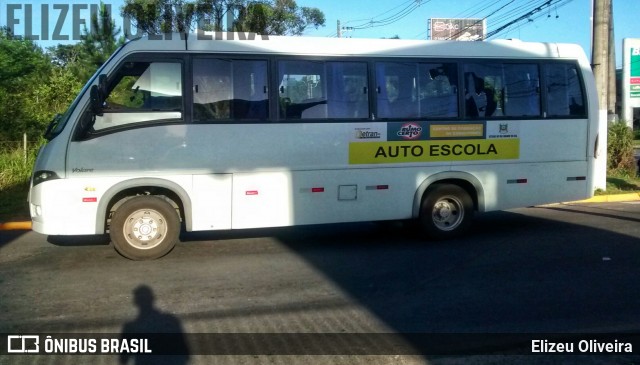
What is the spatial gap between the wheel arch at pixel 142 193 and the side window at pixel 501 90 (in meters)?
4.26

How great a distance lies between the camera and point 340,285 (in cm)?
754

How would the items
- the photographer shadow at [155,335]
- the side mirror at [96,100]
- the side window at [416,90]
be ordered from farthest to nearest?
the side window at [416,90]
the side mirror at [96,100]
the photographer shadow at [155,335]

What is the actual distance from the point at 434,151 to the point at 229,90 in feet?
9.98

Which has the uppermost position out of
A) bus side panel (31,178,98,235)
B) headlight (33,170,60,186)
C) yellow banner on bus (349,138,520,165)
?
yellow banner on bus (349,138,520,165)

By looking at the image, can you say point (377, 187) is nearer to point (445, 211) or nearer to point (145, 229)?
point (445, 211)

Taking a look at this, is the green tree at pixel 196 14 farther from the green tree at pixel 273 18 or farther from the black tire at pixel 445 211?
the black tire at pixel 445 211

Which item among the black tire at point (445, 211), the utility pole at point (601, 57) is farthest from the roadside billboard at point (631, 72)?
the black tire at point (445, 211)

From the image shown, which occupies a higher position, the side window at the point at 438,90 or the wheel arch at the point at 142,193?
the side window at the point at 438,90

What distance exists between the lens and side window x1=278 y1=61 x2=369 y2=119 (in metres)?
9.16

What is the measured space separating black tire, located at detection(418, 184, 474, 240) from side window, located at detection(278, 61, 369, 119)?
1600 mm

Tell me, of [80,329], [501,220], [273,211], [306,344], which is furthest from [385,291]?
[501,220]

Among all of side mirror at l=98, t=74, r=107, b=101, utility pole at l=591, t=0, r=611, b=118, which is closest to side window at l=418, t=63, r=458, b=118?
side mirror at l=98, t=74, r=107, b=101

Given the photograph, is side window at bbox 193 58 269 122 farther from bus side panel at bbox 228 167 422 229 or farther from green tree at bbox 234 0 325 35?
green tree at bbox 234 0 325 35

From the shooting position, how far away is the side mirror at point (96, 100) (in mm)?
8336
